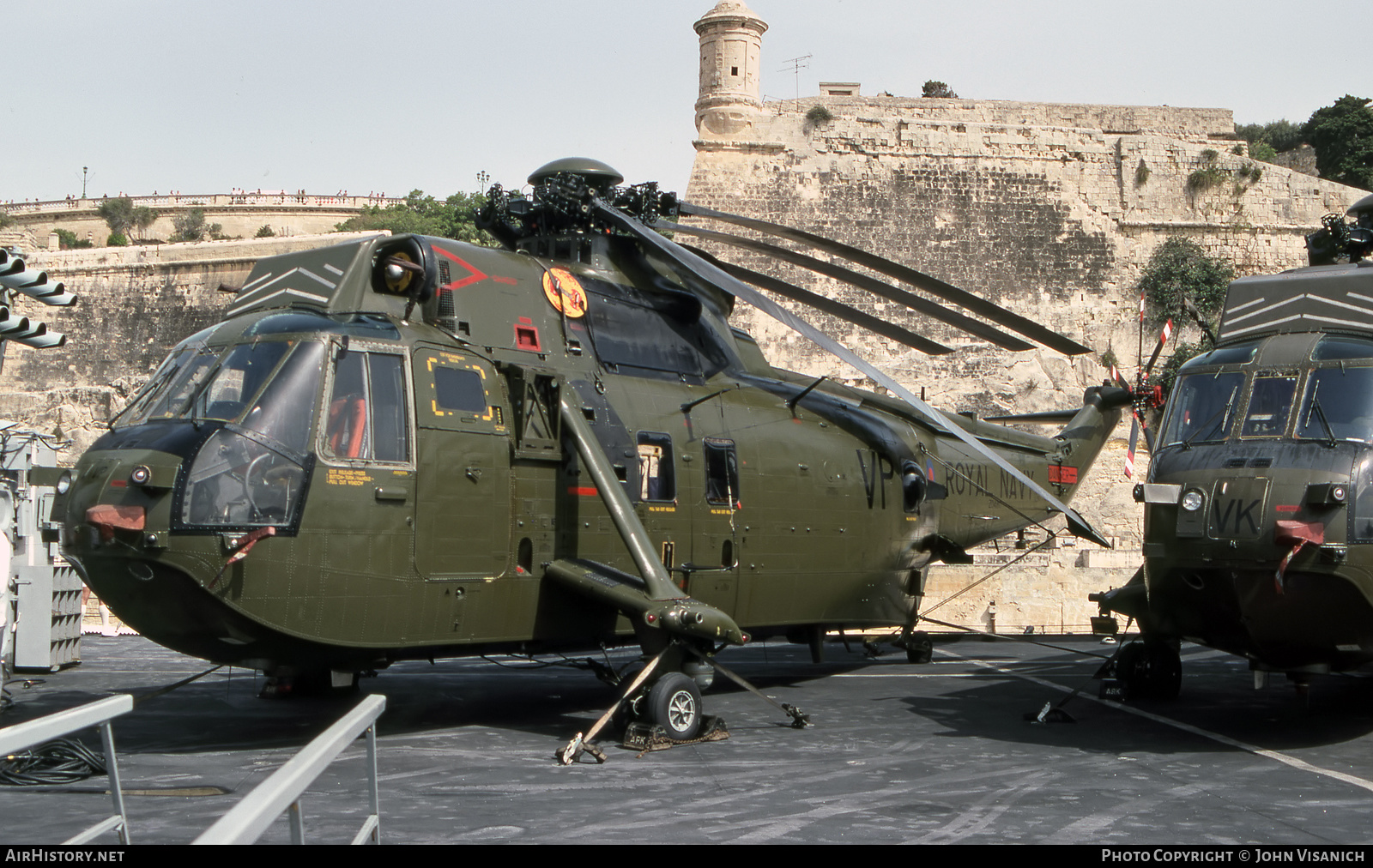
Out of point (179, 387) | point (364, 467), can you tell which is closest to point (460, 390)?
point (364, 467)

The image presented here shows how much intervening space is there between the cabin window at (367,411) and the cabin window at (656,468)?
2.49 metres

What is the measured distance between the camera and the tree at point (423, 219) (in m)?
69.2

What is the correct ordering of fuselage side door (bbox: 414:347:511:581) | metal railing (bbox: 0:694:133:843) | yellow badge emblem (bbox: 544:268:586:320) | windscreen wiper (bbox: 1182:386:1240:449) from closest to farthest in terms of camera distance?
1. metal railing (bbox: 0:694:133:843)
2. fuselage side door (bbox: 414:347:511:581)
3. windscreen wiper (bbox: 1182:386:1240:449)
4. yellow badge emblem (bbox: 544:268:586:320)

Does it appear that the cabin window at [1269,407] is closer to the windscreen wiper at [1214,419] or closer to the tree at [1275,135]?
the windscreen wiper at [1214,419]

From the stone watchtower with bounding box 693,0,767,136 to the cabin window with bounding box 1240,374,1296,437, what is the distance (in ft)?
125

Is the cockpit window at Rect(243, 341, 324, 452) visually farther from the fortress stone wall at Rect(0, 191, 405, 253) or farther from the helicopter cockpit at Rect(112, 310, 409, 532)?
the fortress stone wall at Rect(0, 191, 405, 253)

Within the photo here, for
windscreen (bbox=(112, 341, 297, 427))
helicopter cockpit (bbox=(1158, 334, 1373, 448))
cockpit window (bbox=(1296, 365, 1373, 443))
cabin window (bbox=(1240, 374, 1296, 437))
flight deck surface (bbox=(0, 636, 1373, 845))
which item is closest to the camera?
flight deck surface (bbox=(0, 636, 1373, 845))

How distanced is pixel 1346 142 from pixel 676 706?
243ft

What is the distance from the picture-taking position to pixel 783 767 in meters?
8.70

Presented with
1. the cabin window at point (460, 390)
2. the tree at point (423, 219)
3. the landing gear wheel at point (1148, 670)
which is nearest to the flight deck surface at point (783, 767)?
the landing gear wheel at point (1148, 670)

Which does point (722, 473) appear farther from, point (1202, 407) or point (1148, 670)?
point (1148, 670)

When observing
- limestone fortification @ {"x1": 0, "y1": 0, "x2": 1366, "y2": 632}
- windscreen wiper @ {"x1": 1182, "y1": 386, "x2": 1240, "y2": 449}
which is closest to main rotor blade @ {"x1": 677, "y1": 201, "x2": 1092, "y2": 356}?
windscreen wiper @ {"x1": 1182, "y1": 386, "x2": 1240, "y2": 449}

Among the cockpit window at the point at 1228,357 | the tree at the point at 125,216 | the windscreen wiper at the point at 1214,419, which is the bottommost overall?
the windscreen wiper at the point at 1214,419

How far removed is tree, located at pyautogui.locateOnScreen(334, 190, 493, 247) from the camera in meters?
69.2
